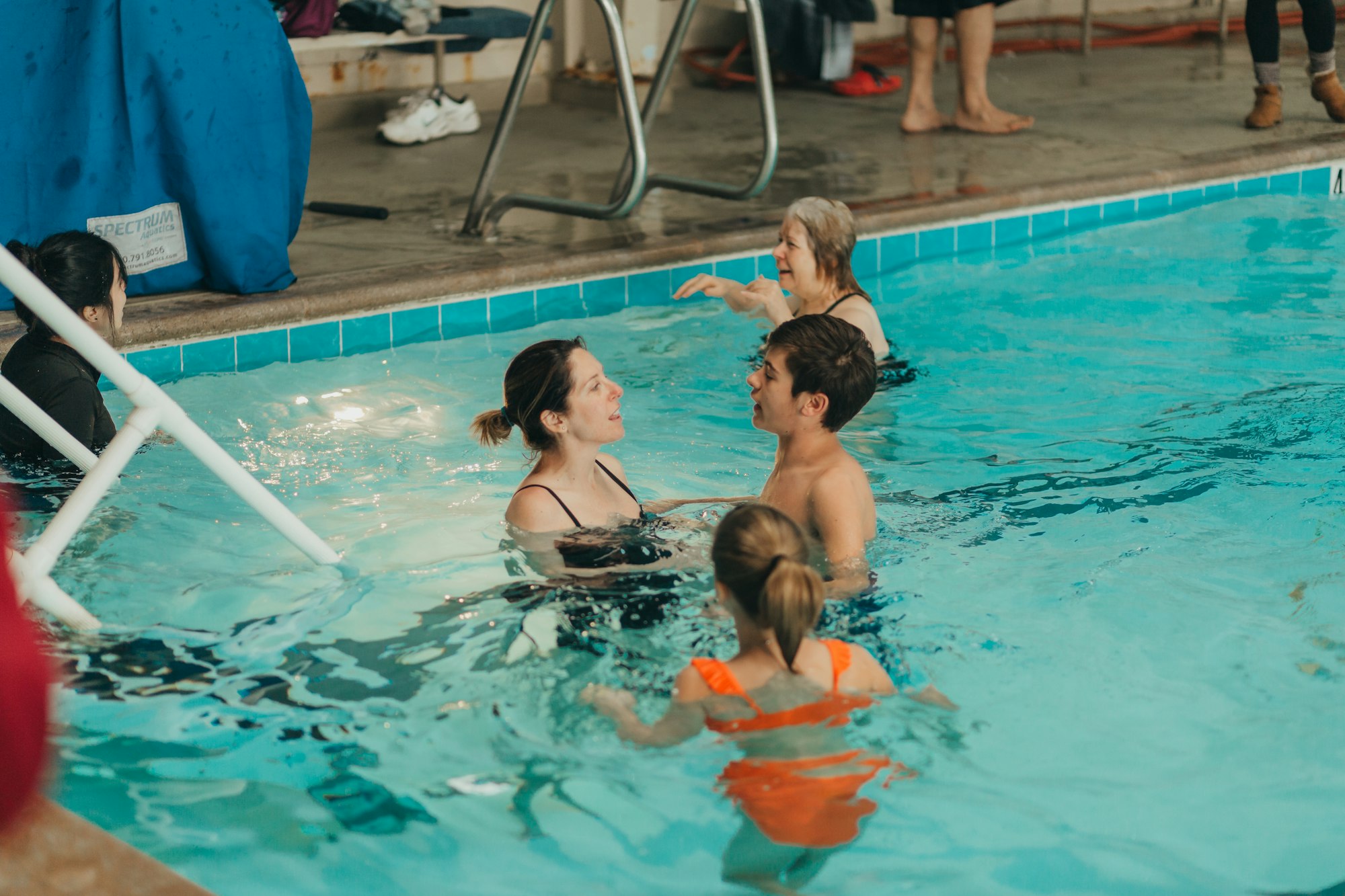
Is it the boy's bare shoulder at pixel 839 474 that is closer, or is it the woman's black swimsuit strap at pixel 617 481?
the boy's bare shoulder at pixel 839 474

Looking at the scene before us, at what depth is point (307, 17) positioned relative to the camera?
735 centimetres

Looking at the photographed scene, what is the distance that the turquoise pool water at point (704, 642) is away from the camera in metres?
2.76

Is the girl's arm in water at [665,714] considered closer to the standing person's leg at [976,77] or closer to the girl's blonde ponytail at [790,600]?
the girl's blonde ponytail at [790,600]

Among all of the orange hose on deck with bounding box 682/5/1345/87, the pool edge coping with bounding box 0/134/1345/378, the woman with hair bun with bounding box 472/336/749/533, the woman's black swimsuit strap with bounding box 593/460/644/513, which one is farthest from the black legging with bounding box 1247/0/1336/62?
the woman with hair bun with bounding box 472/336/749/533

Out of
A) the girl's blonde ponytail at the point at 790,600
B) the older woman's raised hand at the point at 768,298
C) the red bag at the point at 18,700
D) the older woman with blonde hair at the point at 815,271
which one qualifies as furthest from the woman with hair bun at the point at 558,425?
the red bag at the point at 18,700

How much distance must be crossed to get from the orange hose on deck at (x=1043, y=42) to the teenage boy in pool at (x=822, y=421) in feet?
22.0

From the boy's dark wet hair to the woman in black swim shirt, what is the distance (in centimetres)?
43

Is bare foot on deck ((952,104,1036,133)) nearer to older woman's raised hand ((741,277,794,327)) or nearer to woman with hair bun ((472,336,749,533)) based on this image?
older woman's raised hand ((741,277,794,327))

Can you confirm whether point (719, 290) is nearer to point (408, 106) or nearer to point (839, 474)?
point (839, 474)

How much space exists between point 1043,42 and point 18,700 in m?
11.0

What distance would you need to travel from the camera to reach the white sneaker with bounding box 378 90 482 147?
8.09m

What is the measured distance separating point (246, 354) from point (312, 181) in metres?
2.14

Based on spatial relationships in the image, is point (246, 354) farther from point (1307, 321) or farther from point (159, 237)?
point (1307, 321)

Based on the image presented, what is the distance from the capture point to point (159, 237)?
17.5 ft
